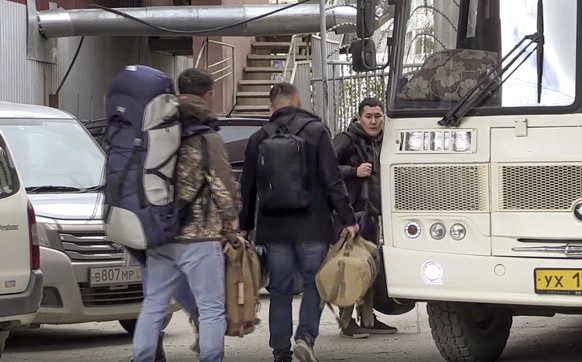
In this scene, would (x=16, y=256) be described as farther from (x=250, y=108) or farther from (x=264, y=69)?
(x=264, y=69)

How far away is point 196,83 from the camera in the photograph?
7566 mm

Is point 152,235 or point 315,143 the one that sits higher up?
point 315,143

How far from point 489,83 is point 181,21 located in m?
13.0

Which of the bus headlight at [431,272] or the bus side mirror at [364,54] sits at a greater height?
the bus side mirror at [364,54]

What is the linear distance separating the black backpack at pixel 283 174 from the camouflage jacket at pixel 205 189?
916mm

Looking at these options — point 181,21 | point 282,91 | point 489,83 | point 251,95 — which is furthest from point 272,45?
point 489,83

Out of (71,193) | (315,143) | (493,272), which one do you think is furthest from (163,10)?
(493,272)

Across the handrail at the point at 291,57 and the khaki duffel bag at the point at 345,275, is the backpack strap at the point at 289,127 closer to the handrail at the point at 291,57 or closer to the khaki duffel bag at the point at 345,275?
the khaki duffel bag at the point at 345,275

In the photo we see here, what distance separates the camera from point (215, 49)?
942 inches

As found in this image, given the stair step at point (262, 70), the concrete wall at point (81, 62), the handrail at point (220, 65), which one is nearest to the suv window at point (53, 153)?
the concrete wall at point (81, 62)

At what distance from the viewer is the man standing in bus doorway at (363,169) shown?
9.84 meters

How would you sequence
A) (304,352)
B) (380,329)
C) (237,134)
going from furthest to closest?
(237,134) < (380,329) < (304,352)

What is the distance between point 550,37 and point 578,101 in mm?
450

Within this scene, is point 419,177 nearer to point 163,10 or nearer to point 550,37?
point 550,37
